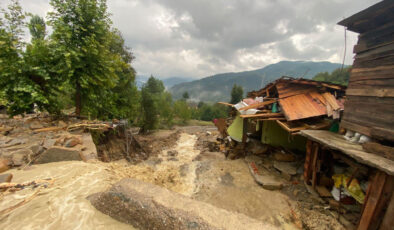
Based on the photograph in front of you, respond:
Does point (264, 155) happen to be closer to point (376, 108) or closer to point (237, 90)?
point (376, 108)

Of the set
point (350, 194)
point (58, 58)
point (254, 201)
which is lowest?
point (254, 201)

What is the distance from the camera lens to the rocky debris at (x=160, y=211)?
2.05 metres

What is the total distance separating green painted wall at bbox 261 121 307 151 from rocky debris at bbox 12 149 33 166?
9636 mm

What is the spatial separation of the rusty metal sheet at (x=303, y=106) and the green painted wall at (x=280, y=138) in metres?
1.85

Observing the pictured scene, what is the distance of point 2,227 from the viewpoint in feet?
6.45


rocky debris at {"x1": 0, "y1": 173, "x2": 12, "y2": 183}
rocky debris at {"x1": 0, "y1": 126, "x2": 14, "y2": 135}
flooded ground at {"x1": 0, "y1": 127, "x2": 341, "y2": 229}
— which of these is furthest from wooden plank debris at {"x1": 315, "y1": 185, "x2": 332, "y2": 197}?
rocky debris at {"x1": 0, "y1": 126, "x2": 14, "y2": 135}

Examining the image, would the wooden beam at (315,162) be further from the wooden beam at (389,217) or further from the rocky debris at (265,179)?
the wooden beam at (389,217)

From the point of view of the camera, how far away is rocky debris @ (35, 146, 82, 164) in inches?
143

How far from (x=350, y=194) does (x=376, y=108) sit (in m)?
2.65

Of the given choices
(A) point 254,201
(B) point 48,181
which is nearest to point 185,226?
(B) point 48,181

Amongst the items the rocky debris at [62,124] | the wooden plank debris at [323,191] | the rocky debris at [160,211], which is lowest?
the wooden plank debris at [323,191]

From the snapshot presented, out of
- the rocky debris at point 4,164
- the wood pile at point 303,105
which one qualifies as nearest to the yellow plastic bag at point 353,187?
the wood pile at point 303,105

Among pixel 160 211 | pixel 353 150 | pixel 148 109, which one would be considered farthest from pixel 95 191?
pixel 148 109

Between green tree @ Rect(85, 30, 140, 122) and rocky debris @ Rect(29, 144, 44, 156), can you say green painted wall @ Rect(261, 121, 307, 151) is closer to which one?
green tree @ Rect(85, 30, 140, 122)
